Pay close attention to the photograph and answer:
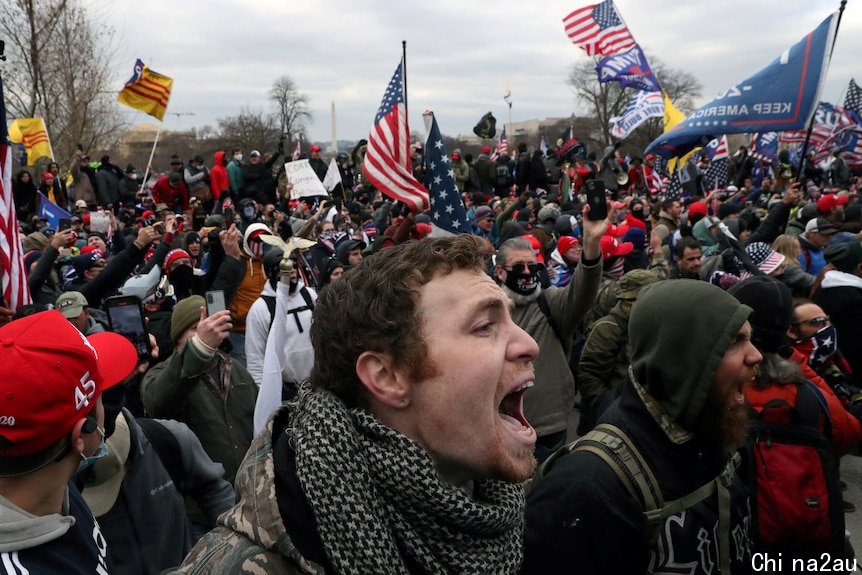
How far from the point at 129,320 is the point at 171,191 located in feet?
44.4

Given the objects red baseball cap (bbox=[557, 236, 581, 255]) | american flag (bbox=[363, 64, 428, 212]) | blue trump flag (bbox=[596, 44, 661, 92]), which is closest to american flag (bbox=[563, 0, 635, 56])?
blue trump flag (bbox=[596, 44, 661, 92])

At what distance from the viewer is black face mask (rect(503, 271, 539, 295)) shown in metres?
4.48

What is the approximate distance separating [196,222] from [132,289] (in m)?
7.76

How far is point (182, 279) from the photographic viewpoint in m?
6.64

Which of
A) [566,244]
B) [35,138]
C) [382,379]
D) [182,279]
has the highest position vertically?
[35,138]

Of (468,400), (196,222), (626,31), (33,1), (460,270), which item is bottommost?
(196,222)

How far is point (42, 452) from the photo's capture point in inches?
75.8

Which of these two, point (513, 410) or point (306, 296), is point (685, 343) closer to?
point (513, 410)

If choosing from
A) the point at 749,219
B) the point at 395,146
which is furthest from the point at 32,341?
the point at 749,219

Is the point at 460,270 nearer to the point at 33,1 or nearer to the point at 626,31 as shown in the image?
the point at 626,31

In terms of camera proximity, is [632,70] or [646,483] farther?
[632,70]

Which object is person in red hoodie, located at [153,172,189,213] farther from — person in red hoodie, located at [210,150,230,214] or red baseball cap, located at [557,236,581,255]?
red baseball cap, located at [557,236,581,255]

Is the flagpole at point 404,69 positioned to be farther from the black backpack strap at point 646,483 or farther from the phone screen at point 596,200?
the black backpack strap at point 646,483

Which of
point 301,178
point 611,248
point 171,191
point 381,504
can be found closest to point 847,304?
point 611,248
